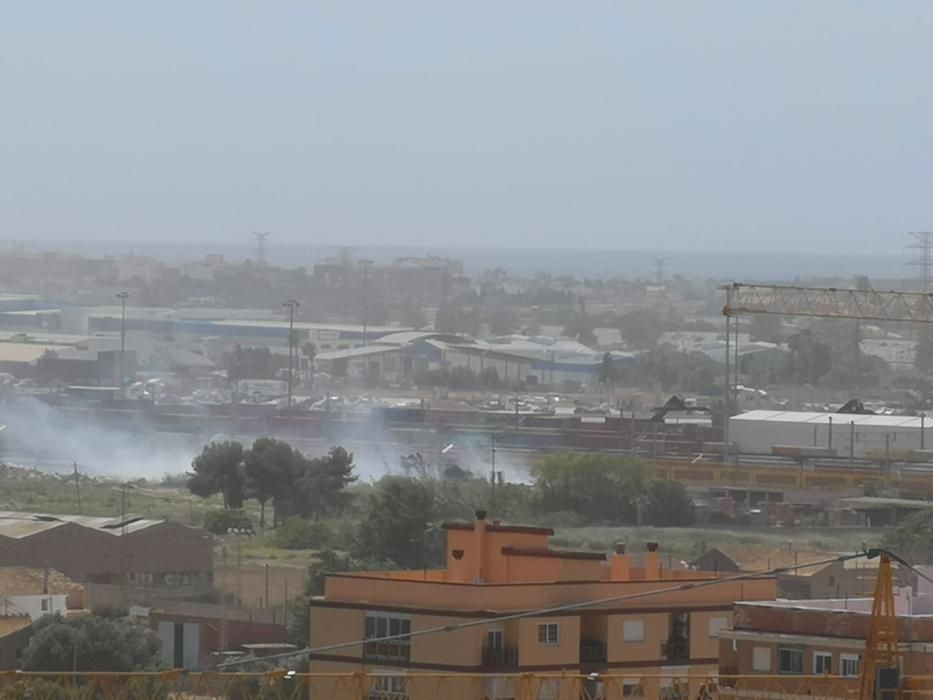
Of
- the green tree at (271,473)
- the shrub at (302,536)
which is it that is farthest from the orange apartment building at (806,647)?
the green tree at (271,473)

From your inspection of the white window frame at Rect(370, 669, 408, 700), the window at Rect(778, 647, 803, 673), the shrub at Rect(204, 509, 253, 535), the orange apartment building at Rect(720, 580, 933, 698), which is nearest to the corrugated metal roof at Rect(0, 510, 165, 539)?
the shrub at Rect(204, 509, 253, 535)

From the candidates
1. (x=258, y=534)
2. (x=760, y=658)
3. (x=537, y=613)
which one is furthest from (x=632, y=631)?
(x=258, y=534)

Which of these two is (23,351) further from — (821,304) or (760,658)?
(760,658)

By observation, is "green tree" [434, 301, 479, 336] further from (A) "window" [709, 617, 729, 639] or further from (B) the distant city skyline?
(A) "window" [709, 617, 729, 639]

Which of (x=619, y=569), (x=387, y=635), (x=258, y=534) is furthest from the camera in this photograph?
(x=258, y=534)

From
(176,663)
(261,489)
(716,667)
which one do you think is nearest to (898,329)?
(261,489)

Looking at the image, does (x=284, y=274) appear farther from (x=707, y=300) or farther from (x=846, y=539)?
(x=846, y=539)
